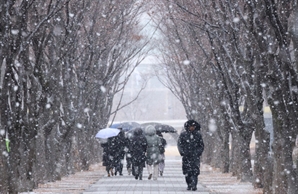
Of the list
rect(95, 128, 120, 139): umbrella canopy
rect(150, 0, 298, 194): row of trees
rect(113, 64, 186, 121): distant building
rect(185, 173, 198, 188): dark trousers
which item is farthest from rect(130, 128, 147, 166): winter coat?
rect(113, 64, 186, 121): distant building

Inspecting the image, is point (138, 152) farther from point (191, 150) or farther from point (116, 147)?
point (191, 150)

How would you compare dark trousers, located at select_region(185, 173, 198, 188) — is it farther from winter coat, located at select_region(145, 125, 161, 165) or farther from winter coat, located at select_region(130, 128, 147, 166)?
winter coat, located at select_region(130, 128, 147, 166)

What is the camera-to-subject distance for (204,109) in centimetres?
3728

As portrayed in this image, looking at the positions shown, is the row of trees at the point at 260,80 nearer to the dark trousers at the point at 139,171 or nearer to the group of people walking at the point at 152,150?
the group of people walking at the point at 152,150

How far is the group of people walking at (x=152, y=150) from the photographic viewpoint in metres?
19.3

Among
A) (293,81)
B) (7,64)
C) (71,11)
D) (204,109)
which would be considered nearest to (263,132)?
(293,81)

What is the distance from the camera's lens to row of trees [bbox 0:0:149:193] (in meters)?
15.4

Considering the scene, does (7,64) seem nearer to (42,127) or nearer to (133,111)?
(42,127)

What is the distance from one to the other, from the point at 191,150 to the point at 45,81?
4.91 m

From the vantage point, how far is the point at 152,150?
966 inches

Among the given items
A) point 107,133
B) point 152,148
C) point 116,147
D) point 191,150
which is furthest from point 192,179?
point 116,147

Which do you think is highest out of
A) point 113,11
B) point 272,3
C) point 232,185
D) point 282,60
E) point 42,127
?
point 113,11

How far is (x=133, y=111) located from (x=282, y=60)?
99.7 metres

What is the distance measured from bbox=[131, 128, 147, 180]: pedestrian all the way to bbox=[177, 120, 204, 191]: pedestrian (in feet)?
17.8
